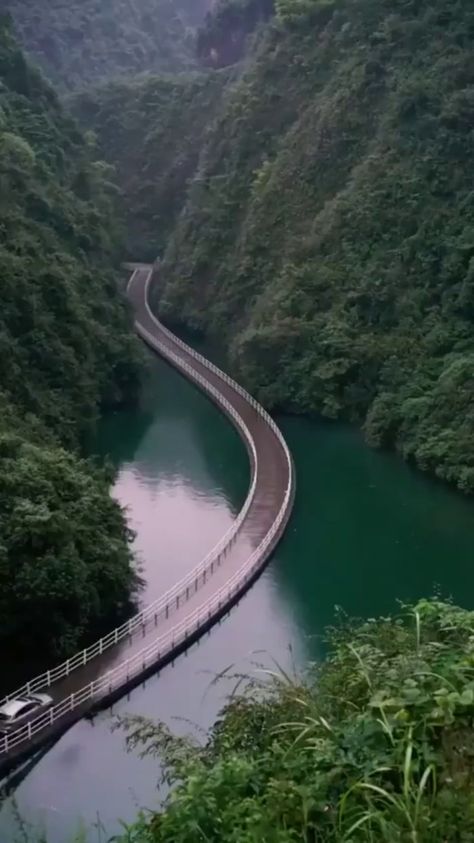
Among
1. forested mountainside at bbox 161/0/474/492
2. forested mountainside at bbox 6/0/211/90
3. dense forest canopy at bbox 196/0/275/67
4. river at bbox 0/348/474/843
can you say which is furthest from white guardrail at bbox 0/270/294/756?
forested mountainside at bbox 6/0/211/90

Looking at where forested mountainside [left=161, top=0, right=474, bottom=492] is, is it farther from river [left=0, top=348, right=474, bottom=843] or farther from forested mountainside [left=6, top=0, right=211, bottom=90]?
forested mountainside [left=6, top=0, right=211, bottom=90]

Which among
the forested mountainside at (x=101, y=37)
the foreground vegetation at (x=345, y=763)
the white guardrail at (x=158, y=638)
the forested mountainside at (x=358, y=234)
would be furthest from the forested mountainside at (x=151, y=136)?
the foreground vegetation at (x=345, y=763)

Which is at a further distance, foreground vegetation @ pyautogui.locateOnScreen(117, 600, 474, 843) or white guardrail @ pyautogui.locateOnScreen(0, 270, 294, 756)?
white guardrail @ pyautogui.locateOnScreen(0, 270, 294, 756)

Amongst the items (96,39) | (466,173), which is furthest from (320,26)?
(96,39)

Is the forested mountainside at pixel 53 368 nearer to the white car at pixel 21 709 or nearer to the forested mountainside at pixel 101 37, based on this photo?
the white car at pixel 21 709

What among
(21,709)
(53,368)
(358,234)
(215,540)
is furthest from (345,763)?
(358,234)

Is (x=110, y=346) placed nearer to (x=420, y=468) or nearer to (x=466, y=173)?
(x=420, y=468)
